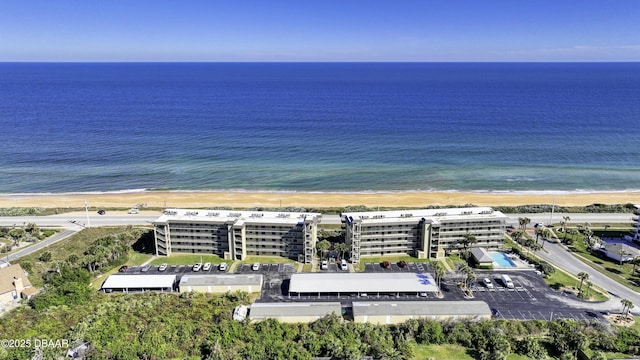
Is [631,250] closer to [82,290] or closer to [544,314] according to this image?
[544,314]

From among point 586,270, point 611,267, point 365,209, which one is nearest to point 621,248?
point 611,267

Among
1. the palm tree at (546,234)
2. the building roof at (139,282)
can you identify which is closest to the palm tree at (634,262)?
the palm tree at (546,234)

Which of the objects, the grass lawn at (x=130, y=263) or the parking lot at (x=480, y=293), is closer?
the parking lot at (x=480, y=293)

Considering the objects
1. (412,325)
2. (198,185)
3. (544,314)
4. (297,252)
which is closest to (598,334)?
(544,314)

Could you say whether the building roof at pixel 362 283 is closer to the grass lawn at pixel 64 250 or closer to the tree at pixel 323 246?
the tree at pixel 323 246

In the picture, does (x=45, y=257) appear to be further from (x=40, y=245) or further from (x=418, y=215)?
(x=418, y=215)

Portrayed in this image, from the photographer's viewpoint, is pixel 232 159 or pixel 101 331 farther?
pixel 232 159
